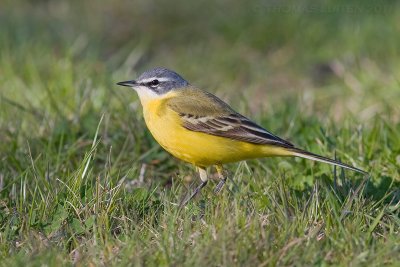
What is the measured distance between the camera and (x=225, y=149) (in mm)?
5527

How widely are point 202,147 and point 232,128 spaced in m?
0.25

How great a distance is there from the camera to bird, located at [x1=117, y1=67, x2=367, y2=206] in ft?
18.0

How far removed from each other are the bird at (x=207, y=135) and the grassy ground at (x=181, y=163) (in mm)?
184

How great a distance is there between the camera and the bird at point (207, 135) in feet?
18.0

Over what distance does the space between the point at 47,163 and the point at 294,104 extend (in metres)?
2.66

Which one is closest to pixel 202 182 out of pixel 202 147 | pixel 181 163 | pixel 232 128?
pixel 202 147

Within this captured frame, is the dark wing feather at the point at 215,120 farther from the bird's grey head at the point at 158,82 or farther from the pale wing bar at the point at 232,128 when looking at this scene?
the bird's grey head at the point at 158,82

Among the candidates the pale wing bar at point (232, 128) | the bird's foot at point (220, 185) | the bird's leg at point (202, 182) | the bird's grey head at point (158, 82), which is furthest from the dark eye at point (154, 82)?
the bird's foot at point (220, 185)

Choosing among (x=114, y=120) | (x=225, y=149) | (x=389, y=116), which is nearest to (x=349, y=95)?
(x=389, y=116)

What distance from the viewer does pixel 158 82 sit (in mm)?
6109

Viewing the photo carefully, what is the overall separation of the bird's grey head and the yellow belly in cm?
50

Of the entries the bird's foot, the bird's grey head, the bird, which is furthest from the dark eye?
the bird's foot

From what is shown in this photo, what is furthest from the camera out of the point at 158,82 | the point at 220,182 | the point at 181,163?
the point at 181,163

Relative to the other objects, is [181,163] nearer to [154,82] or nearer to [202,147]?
[154,82]
